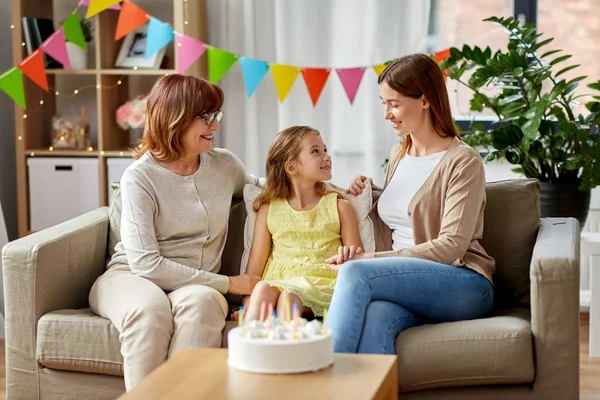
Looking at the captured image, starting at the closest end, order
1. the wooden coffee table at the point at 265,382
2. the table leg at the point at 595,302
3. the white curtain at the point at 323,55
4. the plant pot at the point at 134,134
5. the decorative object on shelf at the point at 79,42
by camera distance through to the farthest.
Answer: the wooden coffee table at the point at 265,382 → the table leg at the point at 595,302 → the decorative object on shelf at the point at 79,42 → the white curtain at the point at 323,55 → the plant pot at the point at 134,134

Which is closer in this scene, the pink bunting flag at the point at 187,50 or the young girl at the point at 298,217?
the young girl at the point at 298,217

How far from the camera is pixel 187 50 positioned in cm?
403

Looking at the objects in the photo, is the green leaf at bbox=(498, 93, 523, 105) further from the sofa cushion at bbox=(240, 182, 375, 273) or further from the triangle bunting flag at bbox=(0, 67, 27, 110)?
the triangle bunting flag at bbox=(0, 67, 27, 110)

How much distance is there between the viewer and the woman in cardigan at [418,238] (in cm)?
232

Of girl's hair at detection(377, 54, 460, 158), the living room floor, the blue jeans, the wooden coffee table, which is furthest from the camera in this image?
the living room floor

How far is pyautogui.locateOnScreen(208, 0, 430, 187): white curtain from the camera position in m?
4.16

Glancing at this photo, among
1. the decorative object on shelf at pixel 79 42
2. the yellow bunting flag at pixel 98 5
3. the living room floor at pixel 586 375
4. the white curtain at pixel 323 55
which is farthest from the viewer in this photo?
the white curtain at pixel 323 55

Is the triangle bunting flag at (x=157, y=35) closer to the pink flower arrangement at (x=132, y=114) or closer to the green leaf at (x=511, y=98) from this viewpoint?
the pink flower arrangement at (x=132, y=114)

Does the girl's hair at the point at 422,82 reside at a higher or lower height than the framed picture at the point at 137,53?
lower

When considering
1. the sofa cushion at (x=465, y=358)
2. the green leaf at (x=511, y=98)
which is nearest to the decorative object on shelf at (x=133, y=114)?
the green leaf at (x=511, y=98)

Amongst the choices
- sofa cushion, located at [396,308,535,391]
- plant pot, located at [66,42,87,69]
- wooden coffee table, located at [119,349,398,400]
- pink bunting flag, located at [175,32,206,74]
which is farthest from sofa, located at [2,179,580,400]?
plant pot, located at [66,42,87,69]

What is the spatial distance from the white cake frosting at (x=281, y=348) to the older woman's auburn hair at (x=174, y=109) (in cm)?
96

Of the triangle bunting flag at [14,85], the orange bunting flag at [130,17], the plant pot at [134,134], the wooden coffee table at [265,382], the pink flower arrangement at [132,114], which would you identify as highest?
the orange bunting flag at [130,17]

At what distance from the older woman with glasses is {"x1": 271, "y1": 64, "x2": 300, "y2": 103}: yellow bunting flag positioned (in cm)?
128
